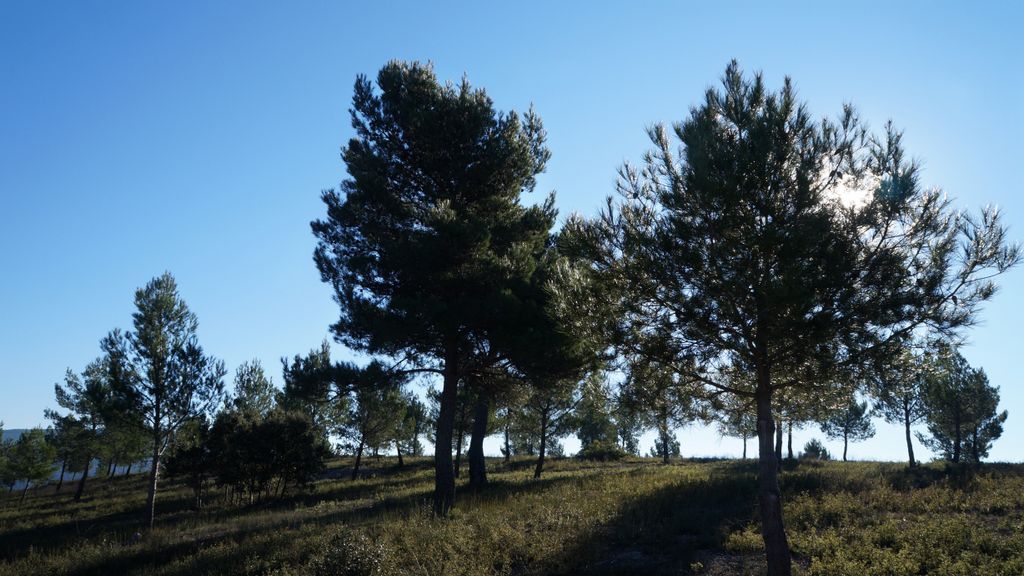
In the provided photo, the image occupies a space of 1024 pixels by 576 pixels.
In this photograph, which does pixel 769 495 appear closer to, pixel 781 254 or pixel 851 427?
pixel 781 254

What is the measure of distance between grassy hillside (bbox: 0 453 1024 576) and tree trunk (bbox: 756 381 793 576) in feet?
2.74

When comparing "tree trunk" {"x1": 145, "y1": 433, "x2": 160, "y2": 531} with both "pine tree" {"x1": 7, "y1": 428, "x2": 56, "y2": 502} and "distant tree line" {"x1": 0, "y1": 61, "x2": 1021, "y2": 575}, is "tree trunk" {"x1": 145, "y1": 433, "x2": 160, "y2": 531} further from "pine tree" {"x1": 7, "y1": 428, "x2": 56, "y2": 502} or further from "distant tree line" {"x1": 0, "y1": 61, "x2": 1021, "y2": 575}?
"pine tree" {"x1": 7, "y1": 428, "x2": 56, "y2": 502}


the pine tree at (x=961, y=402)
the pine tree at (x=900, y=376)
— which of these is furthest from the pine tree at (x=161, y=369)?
the pine tree at (x=961, y=402)

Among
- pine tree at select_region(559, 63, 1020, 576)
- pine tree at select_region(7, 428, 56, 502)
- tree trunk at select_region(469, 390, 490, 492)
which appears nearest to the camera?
pine tree at select_region(559, 63, 1020, 576)

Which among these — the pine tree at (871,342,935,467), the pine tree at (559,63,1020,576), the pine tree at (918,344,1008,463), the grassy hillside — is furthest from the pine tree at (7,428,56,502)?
the pine tree at (918,344,1008,463)

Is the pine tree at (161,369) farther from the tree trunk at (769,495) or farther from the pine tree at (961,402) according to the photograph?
the pine tree at (961,402)

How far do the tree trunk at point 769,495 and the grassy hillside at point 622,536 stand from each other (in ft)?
2.74

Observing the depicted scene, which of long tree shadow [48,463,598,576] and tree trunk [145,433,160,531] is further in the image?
A: tree trunk [145,433,160,531]

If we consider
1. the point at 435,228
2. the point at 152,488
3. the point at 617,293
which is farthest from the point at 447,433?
the point at 152,488

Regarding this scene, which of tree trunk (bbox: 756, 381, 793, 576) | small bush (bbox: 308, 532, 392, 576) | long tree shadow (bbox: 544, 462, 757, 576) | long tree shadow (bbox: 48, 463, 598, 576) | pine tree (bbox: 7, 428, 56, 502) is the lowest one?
pine tree (bbox: 7, 428, 56, 502)

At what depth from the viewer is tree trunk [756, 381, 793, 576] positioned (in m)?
8.49

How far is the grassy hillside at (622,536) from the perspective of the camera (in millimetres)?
9547

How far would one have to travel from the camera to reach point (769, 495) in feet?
29.0

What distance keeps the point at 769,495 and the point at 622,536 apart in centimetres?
337
